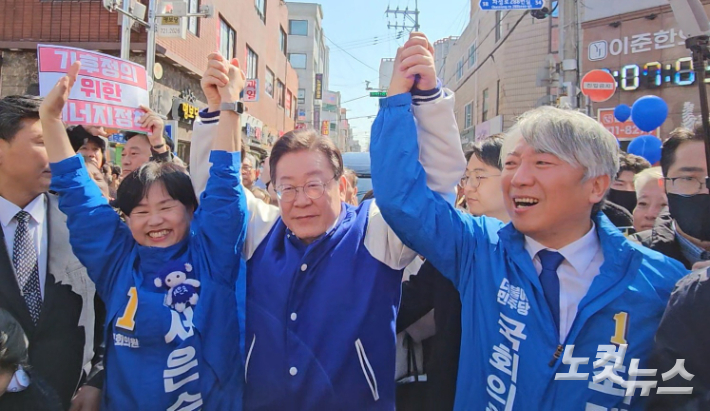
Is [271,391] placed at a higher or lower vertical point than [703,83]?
lower

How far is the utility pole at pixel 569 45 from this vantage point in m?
8.46

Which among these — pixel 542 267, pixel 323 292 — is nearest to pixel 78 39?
pixel 323 292

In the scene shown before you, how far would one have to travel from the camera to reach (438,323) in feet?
6.43

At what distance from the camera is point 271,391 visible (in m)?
1.72

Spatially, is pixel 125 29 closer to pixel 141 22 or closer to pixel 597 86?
pixel 141 22

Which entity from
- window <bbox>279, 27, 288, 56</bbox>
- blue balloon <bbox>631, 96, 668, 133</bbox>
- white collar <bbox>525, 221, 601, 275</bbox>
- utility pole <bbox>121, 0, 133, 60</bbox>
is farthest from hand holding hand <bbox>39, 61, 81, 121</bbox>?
window <bbox>279, 27, 288, 56</bbox>

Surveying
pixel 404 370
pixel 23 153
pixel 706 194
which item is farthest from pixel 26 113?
pixel 706 194

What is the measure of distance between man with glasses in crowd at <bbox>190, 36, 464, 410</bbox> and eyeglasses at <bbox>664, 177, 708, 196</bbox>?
1181 mm

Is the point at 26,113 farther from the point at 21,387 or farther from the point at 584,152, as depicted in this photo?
the point at 584,152

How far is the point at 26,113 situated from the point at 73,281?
73 centimetres

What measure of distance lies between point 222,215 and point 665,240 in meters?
1.90

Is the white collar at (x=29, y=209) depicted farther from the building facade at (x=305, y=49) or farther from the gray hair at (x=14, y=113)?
the building facade at (x=305, y=49)

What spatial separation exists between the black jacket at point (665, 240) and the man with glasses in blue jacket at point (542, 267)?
0.68m

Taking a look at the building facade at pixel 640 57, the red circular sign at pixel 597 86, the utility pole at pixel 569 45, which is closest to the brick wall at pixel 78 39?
the utility pole at pixel 569 45
